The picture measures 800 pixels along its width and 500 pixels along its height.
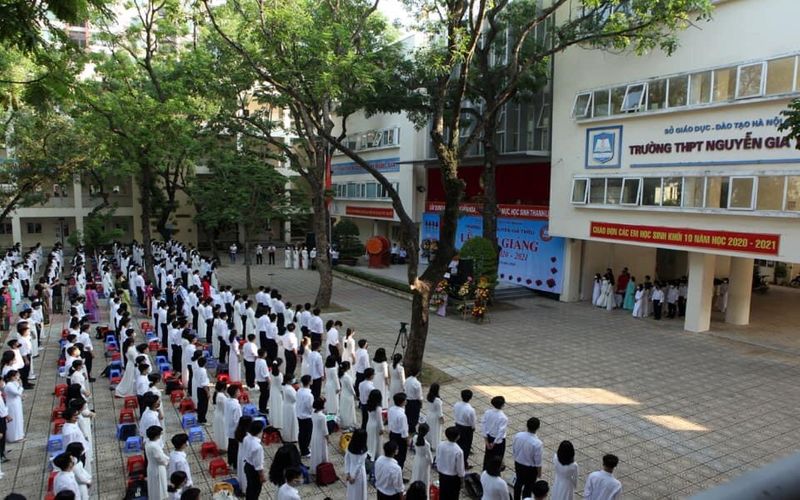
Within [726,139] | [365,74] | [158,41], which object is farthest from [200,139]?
[726,139]

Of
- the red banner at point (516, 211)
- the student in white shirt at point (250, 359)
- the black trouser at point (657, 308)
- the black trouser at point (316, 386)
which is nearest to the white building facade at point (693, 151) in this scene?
the red banner at point (516, 211)

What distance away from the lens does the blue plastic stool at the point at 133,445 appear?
842cm

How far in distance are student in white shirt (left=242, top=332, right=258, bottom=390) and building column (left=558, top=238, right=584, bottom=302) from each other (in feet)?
40.1

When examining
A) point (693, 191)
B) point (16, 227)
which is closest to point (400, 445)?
point (693, 191)

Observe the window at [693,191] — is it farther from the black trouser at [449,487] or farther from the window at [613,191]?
the black trouser at [449,487]

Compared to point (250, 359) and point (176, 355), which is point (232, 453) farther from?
point (176, 355)

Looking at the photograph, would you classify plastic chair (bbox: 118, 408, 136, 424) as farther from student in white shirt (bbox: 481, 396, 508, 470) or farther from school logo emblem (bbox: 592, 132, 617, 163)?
school logo emblem (bbox: 592, 132, 617, 163)

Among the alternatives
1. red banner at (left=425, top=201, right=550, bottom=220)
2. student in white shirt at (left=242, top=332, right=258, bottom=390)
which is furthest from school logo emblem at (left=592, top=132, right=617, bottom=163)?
student in white shirt at (left=242, top=332, right=258, bottom=390)

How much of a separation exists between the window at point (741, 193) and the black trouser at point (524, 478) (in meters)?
10.2

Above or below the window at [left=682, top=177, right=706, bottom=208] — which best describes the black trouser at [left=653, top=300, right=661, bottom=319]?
below

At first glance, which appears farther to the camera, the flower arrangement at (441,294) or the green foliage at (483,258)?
the green foliage at (483,258)

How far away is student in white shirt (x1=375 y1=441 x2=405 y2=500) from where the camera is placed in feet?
20.8

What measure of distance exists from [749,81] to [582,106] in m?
5.01

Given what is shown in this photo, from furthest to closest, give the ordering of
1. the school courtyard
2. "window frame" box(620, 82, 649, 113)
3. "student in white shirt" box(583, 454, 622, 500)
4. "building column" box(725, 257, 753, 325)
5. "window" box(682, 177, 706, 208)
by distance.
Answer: "building column" box(725, 257, 753, 325) → "window frame" box(620, 82, 649, 113) → "window" box(682, 177, 706, 208) → the school courtyard → "student in white shirt" box(583, 454, 622, 500)
